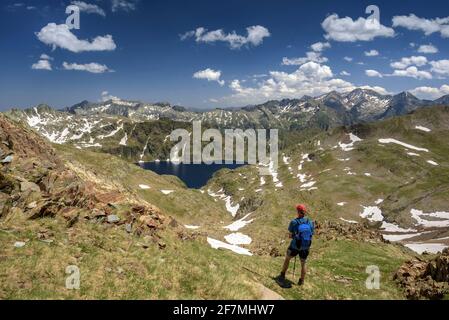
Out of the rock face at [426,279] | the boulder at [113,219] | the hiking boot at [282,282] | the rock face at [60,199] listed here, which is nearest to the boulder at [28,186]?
the rock face at [60,199]

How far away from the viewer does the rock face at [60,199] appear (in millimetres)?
22859

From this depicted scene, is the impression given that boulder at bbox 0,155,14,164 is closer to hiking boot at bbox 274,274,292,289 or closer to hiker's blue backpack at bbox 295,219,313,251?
hiking boot at bbox 274,274,292,289

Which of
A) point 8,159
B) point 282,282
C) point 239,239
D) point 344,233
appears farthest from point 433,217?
point 8,159

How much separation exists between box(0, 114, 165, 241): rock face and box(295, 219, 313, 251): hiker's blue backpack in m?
9.85

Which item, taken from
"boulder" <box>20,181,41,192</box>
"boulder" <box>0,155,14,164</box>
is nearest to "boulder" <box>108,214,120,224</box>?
"boulder" <box>20,181,41,192</box>

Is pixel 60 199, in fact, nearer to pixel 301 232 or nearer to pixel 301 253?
pixel 301 232

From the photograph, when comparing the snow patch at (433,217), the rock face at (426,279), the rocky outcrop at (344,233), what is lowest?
the snow patch at (433,217)

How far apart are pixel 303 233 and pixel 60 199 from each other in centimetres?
1557

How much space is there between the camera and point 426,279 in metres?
25.6

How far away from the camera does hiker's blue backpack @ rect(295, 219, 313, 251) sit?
1986cm

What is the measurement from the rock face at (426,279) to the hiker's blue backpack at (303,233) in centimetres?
945

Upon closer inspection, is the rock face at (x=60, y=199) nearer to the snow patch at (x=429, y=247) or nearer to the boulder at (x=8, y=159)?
the boulder at (x=8, y=159)

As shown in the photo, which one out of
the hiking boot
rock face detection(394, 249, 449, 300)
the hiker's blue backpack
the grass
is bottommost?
rock face detection(394, 249, 449, 300)
